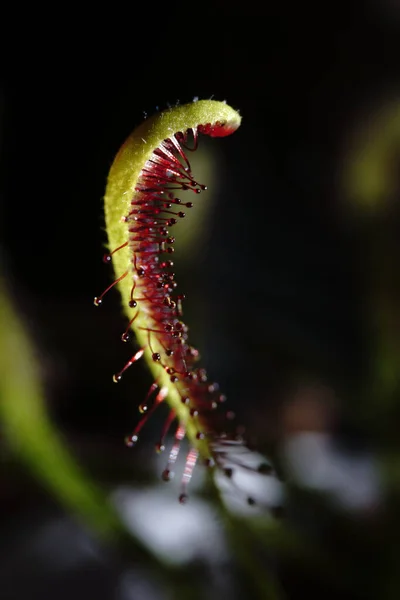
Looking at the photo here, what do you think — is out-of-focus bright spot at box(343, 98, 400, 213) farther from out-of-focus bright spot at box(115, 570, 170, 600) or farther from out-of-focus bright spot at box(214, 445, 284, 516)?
out-of-focus bright spot at box(115, 570, 170, 600)

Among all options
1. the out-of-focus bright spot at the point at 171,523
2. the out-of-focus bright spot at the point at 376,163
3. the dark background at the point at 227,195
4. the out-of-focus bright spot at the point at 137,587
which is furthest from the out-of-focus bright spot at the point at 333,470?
the out-of-focus bright spot at the point at 376,163

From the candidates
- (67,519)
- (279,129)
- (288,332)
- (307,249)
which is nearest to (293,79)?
(279,129)

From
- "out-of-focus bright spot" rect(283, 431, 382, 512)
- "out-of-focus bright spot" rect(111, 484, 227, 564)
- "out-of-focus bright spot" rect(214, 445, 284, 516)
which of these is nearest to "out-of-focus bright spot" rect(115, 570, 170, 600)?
"out-of-focus bright spot" rect(111, 484, 227, 564)

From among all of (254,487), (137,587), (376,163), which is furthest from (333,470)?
(376,163)

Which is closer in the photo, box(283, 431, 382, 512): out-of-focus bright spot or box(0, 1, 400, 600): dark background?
box(283, 431, 382, 512): out-of-focus bright spot

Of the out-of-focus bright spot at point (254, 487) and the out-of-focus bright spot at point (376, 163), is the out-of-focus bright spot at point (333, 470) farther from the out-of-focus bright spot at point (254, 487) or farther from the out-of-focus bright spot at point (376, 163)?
the out-of-focus bright spot at point (376, 163)

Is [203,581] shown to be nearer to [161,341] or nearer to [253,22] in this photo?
[161,341]

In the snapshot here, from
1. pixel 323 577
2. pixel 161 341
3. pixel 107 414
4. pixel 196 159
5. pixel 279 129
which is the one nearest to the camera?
pixel 161 341
